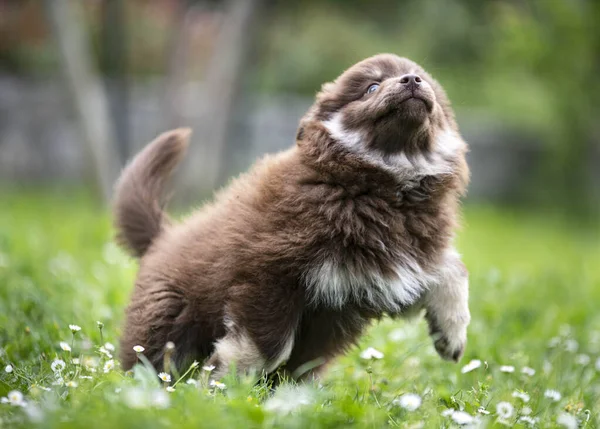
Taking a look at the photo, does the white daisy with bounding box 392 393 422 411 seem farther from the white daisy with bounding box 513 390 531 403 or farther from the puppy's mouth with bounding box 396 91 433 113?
the puppy's mouth with bounding box 396 91 433 113

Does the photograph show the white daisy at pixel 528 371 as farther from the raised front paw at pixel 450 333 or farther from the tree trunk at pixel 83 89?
the tree trunk at pixel 83 89

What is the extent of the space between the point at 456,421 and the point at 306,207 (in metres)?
1.10

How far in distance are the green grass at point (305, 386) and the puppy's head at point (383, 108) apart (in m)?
0.99

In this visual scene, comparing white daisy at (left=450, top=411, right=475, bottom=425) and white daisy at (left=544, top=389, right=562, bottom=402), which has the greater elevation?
white daisy at (left=450, top=411, right=475, bottom=425)

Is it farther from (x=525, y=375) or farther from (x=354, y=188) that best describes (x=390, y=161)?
(x=525, y=375)

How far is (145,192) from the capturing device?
412cm

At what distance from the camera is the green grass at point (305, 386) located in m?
2.53

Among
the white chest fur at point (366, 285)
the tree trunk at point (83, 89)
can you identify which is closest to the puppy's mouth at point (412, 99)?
the white chest fur at point (366, 285)

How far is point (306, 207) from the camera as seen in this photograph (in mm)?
3363

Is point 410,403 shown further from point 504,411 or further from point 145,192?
point 145,192

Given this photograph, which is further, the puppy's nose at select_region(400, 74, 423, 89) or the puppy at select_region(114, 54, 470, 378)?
the puppy's nose at select_region(400, 74, 423, 89)

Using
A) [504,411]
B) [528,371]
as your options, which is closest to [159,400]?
[504,411]

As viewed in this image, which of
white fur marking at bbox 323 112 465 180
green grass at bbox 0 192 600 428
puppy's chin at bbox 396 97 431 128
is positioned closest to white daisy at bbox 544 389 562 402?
green grass at bbox 0 192 600 428

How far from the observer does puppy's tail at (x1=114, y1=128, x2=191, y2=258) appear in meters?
4.12
